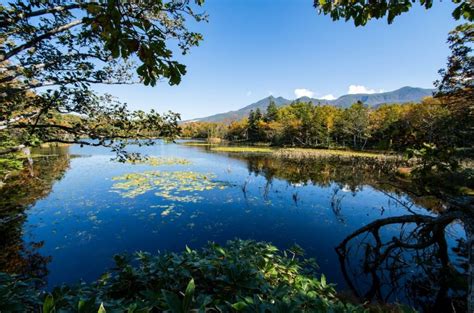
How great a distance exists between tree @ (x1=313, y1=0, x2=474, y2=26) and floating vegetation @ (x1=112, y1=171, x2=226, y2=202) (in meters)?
14.0

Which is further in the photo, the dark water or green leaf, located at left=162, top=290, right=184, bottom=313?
the dark water

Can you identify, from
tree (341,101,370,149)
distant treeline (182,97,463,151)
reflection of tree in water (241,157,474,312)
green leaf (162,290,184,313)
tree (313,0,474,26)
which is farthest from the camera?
tree (341,101,370,149)

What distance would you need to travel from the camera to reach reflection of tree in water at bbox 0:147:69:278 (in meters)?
7.30

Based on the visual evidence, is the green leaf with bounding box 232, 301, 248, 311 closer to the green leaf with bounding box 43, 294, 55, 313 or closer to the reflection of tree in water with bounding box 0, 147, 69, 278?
the green leaf with bounding box 43, 294, 55, 313

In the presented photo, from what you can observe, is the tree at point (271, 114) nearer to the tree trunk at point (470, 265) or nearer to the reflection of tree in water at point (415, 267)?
the reflection of tree in water at point (415, 267)

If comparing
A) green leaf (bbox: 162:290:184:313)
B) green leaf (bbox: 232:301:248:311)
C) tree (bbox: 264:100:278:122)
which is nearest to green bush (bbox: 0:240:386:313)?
green leaf (bbox: 232:301:248:311)

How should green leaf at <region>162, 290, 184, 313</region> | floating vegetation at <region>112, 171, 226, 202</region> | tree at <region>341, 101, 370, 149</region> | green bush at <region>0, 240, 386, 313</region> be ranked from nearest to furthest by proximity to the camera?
green leaf at <region>162, 290, 184, 313</region> → green bush at <region>0, 240, 386, 313</region> → floating vegetation at <region>112, 171, 226, 202</region> → tree at <region>341, 101, 370, 149</region>

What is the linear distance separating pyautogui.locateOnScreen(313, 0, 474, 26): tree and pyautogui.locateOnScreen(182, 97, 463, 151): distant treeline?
1251 mm

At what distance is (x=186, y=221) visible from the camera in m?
11.5

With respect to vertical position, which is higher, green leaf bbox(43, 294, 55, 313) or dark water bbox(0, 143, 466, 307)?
green leaf bbox(43, 294, 55, 313)

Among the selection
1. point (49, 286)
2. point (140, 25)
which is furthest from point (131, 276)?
point (49, 286)

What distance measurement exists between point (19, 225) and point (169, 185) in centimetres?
934

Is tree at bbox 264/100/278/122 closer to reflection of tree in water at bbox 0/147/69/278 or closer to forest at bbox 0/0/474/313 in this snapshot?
forest at bbox 0/0/474/313

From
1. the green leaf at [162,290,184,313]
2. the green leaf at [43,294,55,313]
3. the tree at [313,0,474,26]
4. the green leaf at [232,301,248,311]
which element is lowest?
the green leaf at [232,301,248,311]
